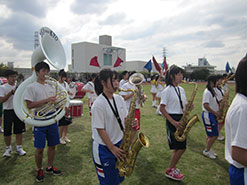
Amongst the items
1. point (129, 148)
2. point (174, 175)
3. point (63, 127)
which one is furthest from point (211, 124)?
point (63, 127)

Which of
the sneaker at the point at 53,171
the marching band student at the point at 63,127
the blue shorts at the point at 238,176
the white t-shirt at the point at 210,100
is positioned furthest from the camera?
the marching band student at the point at 63,127

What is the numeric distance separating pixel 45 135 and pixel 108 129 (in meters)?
1.69

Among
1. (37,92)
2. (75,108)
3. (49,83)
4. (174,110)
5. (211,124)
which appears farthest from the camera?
(75,108)

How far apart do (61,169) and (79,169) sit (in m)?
0.39

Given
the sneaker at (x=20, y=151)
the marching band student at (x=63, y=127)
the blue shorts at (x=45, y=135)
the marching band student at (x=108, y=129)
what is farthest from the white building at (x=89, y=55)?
the marching band student at (x=108, y=129)

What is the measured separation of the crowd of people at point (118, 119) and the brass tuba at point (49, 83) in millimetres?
110

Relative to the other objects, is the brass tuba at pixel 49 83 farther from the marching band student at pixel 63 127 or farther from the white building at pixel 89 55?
the white building at pixel 89 55

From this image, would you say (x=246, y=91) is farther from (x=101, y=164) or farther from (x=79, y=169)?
(x=79, y=169)

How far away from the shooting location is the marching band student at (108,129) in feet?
6.75

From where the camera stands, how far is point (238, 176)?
1521 millimetres

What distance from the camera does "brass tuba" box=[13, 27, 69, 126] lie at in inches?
115

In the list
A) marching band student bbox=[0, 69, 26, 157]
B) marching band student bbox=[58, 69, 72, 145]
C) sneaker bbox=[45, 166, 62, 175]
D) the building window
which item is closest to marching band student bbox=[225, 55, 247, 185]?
sneaker bbox=[45, 166, 62, 175]

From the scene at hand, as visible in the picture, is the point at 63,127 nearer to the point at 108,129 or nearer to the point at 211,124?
the point at 108,129

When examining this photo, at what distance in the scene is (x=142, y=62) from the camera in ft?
232
